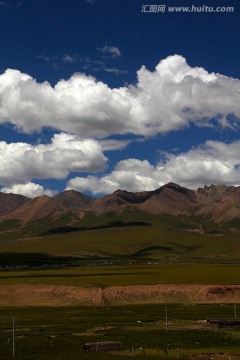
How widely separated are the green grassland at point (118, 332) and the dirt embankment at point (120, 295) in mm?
9132

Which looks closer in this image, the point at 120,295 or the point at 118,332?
the point at 118,332

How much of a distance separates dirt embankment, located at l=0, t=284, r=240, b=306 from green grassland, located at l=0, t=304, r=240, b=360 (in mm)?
9132

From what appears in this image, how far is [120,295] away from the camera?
121625mm

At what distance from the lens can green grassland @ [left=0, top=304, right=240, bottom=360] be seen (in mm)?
61128

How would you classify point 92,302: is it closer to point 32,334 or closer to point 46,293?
point 46,293

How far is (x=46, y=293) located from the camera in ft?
410

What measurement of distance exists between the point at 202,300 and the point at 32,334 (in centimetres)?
5495

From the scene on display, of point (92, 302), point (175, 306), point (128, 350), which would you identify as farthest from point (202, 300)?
point (128, 350)

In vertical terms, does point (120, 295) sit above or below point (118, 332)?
above

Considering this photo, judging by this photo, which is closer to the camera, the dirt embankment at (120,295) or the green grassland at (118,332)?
the green grassland at (118,332)

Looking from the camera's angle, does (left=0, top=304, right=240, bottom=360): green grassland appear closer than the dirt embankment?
Yes

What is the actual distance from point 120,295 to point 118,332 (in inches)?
1795

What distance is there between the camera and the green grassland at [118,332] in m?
61.1

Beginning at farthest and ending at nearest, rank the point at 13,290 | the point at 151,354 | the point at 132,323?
1. the point at 13,290
2. the point at 132,323
3. the point at 151,354
